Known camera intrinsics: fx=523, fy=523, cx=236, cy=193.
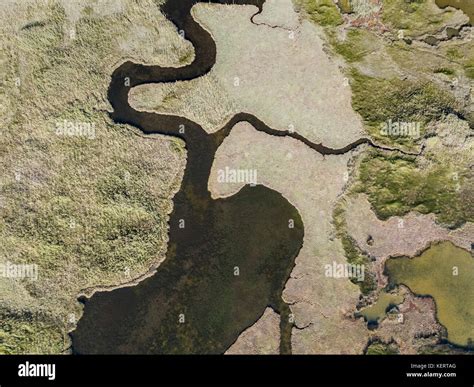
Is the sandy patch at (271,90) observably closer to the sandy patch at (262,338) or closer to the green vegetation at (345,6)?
the green vegetation at (345,6)

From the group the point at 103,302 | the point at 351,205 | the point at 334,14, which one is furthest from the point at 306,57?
the point at 103,302

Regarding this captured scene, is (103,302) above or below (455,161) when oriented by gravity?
below

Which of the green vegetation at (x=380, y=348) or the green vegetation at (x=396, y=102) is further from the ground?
the green vegetation at (x=396, y=102)

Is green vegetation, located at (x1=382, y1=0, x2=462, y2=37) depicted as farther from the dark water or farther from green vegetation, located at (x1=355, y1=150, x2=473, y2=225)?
green vegetation, located at (x1=355, y1=150, x2=473, y2=225)

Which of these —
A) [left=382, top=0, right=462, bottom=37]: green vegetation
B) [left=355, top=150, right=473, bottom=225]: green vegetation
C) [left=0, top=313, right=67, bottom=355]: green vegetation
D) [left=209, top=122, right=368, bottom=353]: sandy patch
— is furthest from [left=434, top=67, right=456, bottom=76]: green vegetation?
[left=0, top=313, right=67, bottom=355]: green vegetation

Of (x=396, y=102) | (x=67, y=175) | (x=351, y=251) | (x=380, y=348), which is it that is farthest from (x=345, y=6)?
(x=380, y=348)

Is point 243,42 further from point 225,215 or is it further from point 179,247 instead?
point 179,247

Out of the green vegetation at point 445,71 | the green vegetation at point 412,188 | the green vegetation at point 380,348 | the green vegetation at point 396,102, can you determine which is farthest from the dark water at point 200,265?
the green vegetation at point 445,71
